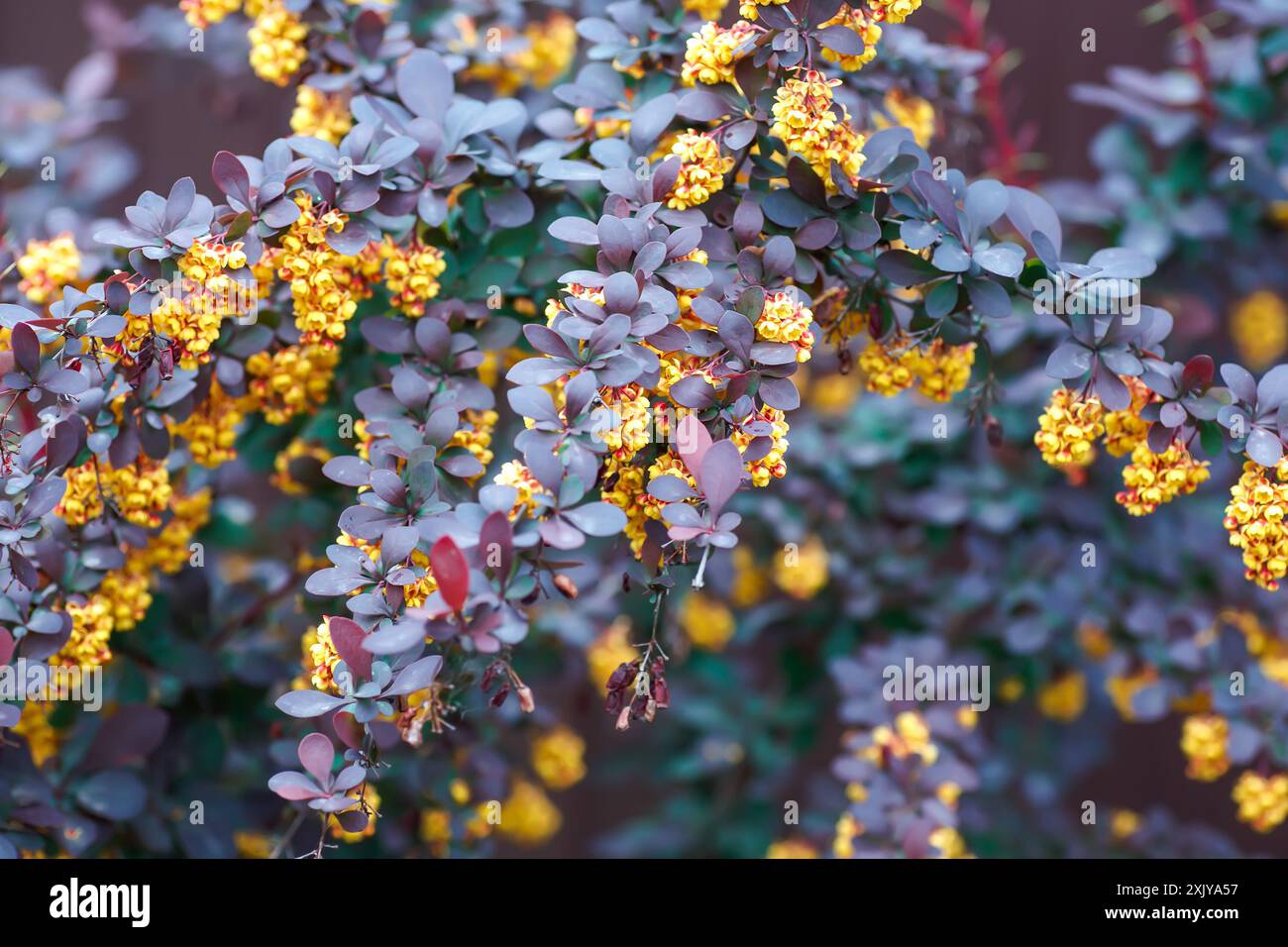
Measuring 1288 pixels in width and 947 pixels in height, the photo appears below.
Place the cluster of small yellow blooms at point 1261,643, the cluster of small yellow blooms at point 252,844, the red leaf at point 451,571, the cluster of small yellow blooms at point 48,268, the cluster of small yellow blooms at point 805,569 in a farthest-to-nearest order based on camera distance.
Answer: the cluster of small yellow blooms at point 805,569, the cluster of small yellow blooms at point 1261,643, the cluster of small yellow blooms at point 252,844, the cluster of small yellow blooms at point 48,268, the red leaf at point 451,571

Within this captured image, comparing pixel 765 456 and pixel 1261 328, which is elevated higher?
pixel 1261 328

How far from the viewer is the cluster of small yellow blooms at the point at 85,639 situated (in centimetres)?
108

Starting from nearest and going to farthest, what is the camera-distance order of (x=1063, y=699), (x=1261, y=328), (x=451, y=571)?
(x=451, y=571) → (x=1063, y=699) → (x=1261, y=328)

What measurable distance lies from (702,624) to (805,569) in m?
0.25

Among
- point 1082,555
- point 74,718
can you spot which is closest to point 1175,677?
point 1082,555

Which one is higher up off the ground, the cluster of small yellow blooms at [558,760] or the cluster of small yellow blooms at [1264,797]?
the cluster of small yellow blooms at [558,760]

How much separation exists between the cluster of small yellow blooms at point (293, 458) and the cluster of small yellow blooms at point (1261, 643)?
1224 mm

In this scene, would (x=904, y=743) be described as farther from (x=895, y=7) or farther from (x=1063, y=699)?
(x=895, y=7)

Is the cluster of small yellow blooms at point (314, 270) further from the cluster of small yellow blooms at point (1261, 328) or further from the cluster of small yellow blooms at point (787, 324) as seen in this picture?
the cluster of small yellow blooms at point (1261, 328)

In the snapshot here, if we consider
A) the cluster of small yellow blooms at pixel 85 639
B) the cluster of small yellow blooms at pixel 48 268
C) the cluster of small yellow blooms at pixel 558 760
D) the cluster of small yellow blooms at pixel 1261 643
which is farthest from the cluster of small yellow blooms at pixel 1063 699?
the cluster of small yellow blooms at pixel 48 268

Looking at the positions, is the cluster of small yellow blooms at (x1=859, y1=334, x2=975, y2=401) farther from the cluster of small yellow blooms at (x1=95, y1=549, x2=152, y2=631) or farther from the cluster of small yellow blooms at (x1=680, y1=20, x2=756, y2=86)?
the cluster of small yellow blooms at (x1=95, y1=549, x2=152, y2=631)

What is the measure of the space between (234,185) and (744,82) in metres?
0.49

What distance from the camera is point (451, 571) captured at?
2.62 ft

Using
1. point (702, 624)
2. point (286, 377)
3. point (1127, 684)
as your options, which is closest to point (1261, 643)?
point (1127, 684)
